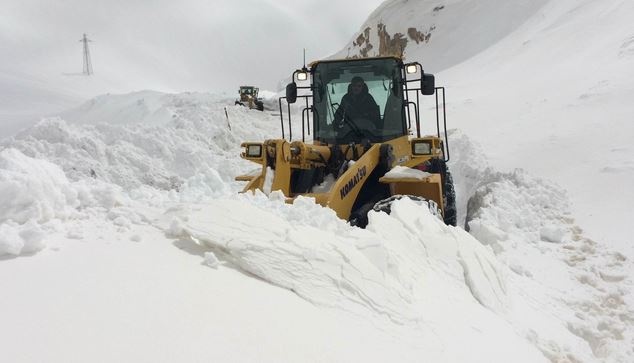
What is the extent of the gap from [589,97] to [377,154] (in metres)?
7.38

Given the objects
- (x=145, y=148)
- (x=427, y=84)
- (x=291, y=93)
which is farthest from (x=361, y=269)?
(x=145, y=148)

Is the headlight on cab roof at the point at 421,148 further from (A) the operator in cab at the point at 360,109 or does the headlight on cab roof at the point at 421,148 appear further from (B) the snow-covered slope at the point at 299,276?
(B) the snow-covered slope at the point at 299,276

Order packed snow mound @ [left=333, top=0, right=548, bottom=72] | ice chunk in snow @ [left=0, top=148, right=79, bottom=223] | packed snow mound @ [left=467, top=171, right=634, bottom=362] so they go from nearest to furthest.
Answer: ice chunk in snow @ [left=0, top=148, right=79, bottom=223]
packed snow mound @ [left=467, top=171, right=634, bottom=362]
packed snow mound @ [left=333, top=0, right=548, bottom=72]

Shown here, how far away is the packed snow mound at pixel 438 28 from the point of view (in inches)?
1342

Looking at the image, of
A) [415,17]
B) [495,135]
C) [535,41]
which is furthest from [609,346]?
[415,17]

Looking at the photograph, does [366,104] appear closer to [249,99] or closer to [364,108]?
[364,108]

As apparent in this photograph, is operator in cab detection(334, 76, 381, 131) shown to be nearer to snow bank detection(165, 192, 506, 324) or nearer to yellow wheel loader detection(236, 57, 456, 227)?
yellow wheel loader detection(236, 57, 456, 227)

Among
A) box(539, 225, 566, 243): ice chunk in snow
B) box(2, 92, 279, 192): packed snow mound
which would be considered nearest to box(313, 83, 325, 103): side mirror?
box(2, 92, 279, 192): packed snow mound

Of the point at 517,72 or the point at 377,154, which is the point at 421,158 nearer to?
the point at 377,154

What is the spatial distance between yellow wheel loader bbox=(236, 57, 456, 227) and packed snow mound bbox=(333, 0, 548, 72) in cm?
2775

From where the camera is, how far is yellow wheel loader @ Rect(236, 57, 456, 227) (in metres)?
5.56

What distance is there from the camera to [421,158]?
6492mm

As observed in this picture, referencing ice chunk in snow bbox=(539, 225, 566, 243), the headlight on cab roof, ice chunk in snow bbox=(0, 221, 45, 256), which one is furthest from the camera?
the headlight on cab roof

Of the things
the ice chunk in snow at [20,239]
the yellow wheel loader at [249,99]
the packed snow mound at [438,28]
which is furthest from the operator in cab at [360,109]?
the packed snow mound at [438,28]
